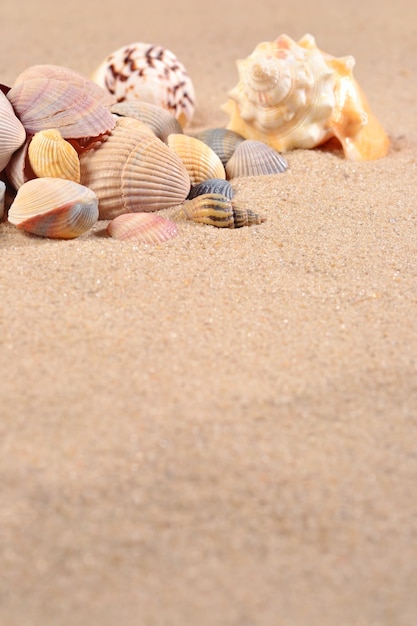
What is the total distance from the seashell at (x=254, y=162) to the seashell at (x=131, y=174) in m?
0.33

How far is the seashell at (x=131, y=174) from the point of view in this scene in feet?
7.75

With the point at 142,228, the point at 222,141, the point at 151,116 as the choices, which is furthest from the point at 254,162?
the point at 142,228

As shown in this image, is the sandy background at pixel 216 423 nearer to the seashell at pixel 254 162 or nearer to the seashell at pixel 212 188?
the seashell at pixel 212 188

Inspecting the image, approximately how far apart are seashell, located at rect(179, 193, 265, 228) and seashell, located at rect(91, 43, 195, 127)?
109 cm

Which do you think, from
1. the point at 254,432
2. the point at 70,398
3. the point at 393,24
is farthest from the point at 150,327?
the point at 393,24

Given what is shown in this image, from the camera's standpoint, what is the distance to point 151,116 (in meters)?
2.78

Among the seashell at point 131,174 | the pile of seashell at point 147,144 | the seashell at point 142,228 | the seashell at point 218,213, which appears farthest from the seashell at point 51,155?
the seashell at point 218,213

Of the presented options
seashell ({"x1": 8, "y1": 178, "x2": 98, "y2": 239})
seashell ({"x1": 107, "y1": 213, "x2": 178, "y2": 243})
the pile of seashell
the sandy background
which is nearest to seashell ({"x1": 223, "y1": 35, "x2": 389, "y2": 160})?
the pile of seashell

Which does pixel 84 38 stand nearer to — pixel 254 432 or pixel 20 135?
pixel 20 135

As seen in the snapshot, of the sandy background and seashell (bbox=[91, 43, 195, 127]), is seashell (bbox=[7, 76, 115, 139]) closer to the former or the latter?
the sandy background

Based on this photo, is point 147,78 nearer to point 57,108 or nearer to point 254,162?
point 254,162

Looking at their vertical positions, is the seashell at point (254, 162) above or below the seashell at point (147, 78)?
below

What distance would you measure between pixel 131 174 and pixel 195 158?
1.02 ft

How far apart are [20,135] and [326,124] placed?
128 cm
